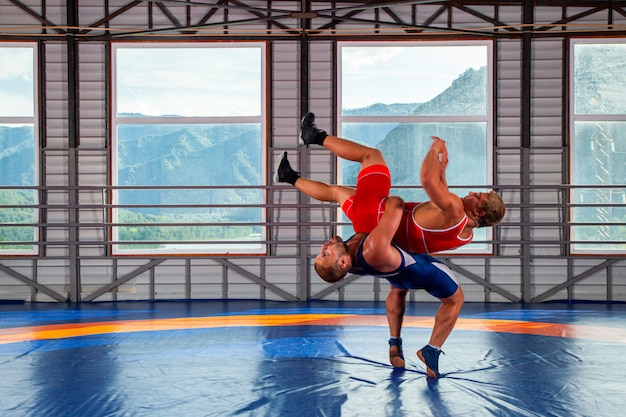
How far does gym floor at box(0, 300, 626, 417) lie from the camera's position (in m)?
3.82

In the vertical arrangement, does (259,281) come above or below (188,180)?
below

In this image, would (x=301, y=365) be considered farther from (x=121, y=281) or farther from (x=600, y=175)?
(x=600, y=175)

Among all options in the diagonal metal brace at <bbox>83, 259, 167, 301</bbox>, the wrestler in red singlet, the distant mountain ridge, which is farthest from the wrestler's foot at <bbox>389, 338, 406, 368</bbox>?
the diagonal metal brace at <bbox>83, 259, 167, 301</bbox>

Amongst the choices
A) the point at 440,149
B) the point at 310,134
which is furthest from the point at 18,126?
the point at 440,149

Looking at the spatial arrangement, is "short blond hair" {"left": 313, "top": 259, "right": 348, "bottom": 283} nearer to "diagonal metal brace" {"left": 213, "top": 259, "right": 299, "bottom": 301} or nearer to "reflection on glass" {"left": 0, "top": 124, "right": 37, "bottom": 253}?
"diagonal metal brace" {"left": 213, "top": 259, "right": 299, "bottom": 301}

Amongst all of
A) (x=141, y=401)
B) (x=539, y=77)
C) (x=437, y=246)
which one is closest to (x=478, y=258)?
(x=539, y=77)

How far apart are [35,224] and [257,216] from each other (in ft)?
9.65

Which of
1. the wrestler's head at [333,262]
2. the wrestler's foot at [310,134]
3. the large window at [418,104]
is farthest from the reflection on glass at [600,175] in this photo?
the wrestler's head at [333,262]

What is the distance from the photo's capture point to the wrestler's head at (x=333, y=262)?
395 cm

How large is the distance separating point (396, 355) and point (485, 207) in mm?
1270

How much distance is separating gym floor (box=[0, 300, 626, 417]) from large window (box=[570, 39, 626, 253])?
1819 millimetres

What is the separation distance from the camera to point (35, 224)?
8.70 meters

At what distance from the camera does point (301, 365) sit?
486cm

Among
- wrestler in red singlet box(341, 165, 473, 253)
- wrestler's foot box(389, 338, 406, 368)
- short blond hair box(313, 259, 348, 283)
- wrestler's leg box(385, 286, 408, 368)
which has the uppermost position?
wrestler in red singlet box(341, 165, 473, 253)
